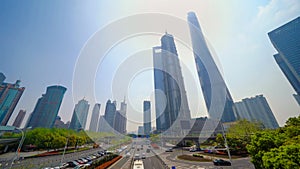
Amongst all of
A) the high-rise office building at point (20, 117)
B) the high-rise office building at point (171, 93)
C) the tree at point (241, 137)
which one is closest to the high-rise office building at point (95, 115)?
the high-rise office building at point (171, 93)

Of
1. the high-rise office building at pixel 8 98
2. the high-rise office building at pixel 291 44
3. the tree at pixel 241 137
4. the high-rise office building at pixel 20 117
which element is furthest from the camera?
the high-rise office building at pixel 20 117

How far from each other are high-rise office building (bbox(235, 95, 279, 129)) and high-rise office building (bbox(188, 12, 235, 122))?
17.3 m

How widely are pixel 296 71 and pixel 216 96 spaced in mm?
22283

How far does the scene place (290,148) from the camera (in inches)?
140

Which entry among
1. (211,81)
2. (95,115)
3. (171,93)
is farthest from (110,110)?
(171,93)

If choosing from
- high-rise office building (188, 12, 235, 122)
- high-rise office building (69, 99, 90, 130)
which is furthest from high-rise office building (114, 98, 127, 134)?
high-rise office building (188, 12, 235, 122)

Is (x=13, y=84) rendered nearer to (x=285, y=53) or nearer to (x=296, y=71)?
(x=285, y=53)

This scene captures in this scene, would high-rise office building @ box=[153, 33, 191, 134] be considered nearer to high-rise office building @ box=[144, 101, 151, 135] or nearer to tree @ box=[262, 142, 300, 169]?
high-rise office building @ box=[144, 101, 151, 135]

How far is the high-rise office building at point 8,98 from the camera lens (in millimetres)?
27891

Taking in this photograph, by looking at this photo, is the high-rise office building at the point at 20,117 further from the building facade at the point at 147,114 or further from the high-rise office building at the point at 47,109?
the building facade at the point at 147,114

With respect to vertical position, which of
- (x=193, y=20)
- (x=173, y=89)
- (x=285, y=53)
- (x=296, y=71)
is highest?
(x=193, y=20)

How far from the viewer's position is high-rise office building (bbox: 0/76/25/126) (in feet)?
91.5

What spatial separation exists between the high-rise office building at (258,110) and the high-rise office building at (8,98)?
71309mm

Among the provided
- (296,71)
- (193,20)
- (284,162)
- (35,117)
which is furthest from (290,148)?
(35,117)
